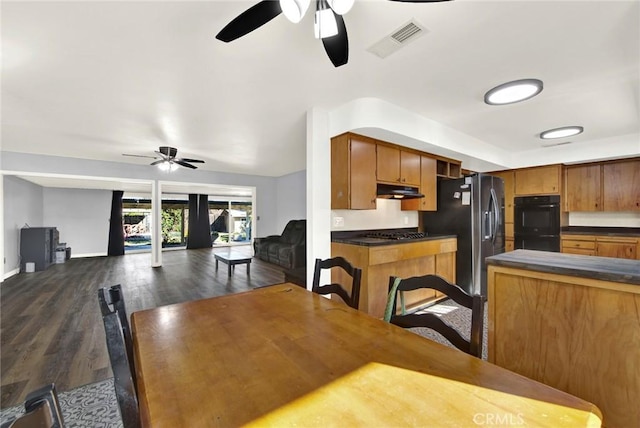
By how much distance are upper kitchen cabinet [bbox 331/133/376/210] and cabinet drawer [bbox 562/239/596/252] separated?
3.84 meters

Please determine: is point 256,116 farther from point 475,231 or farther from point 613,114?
point 613,114

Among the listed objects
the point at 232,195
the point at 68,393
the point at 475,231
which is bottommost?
the point at 68,393

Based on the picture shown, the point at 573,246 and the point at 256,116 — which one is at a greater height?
the point at 256,116

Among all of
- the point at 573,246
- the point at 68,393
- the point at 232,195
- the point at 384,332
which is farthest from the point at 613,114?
the point at 232,195

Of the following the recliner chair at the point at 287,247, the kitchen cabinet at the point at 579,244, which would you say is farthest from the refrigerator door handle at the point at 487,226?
the recliner chair at the point at 287,247

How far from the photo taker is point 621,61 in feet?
6.86

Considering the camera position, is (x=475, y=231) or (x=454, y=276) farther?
(x=454, y=276)

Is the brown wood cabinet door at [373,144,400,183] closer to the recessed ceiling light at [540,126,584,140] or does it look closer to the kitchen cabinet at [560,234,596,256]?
the recessed ceiling light at [540,126,584,140]

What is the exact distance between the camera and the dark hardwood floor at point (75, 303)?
2.10m

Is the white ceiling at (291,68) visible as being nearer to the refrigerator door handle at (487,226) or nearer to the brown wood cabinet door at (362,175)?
the brown wood cabinet door at (362,175)

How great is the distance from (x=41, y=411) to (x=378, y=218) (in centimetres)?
358

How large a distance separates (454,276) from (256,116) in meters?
3.45

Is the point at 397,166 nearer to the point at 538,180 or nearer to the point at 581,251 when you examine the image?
the point at 538,180

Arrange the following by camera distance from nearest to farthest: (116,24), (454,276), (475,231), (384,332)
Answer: (384,332), (116,24), (475,231), (454,276)
